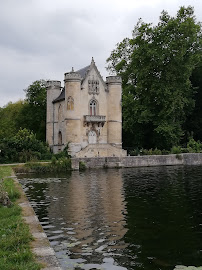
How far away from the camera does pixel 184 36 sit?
37.4 m

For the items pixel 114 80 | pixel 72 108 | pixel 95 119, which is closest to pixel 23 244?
pixel 72 108

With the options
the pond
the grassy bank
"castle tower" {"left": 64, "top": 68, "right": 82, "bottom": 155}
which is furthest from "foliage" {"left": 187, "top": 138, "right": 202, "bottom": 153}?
the grassy bank

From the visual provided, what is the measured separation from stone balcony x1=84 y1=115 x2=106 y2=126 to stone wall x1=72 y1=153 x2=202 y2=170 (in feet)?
23.2

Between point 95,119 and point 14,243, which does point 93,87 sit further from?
point 14,243

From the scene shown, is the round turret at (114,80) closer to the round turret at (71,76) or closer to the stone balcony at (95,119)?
the stone balcony at (95,119)

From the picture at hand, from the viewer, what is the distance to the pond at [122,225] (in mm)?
6676

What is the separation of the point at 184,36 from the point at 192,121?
11.6m

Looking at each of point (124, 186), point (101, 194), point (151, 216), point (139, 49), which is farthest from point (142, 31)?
point (151, 216)

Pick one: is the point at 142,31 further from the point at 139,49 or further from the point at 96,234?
the point at 96,234

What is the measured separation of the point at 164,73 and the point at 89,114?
9326 millimetres

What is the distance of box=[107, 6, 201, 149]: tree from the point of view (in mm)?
37000

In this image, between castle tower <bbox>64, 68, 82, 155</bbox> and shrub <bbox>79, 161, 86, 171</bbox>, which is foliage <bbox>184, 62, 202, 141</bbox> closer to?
castle tower <bbox>64, 68, 82, 155</bbox>

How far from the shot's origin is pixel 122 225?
9.31 meters

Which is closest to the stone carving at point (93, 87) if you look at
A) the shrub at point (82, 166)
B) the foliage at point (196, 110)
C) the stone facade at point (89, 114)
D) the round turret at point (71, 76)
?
the stone facade at point (89, 114)
